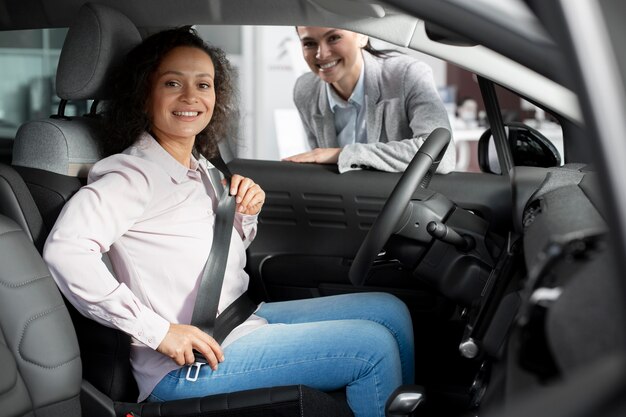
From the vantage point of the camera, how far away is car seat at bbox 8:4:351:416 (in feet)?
5.13

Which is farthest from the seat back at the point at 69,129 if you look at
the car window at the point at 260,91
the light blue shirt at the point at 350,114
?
the light blue shirt at the point at 350,114

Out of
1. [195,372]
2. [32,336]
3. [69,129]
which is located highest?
[69,129]

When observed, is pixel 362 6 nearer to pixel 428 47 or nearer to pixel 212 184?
pixel 428 47

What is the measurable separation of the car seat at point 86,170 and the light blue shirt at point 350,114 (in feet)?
2.72

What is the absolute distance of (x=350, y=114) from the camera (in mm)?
2449

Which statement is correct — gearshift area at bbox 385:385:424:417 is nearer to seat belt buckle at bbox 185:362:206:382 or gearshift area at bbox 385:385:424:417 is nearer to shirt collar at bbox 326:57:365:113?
seat belt buckle at bbox 185:362:206:382

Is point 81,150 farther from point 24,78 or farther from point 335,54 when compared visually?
point 24,78

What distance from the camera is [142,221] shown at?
1.68 m

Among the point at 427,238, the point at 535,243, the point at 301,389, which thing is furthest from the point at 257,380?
the point at 535,243

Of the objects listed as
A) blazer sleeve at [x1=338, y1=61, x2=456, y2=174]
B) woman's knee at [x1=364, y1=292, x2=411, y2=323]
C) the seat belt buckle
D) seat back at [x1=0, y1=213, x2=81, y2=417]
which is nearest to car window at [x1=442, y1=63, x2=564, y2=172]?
blazer sleeve at [x1=338, y1=61, x2=456, y2=174]

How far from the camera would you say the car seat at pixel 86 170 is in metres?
1.56

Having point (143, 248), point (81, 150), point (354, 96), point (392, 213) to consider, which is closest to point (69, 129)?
point (81, 150)

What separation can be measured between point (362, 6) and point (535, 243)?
846 millimetres

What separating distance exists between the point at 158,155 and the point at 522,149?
0.86m
